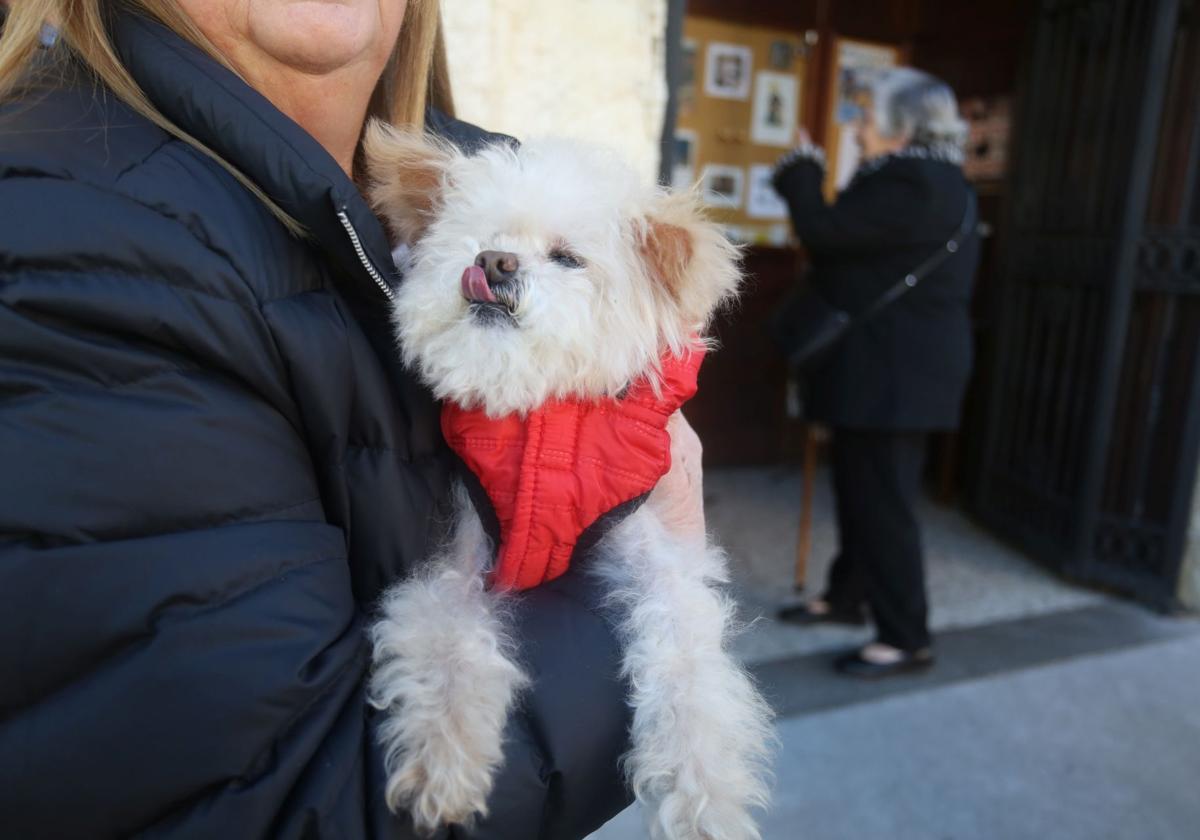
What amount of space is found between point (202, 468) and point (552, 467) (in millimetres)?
530

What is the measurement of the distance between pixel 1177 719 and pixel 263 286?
3881 millimetres

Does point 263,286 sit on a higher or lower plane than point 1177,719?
higher

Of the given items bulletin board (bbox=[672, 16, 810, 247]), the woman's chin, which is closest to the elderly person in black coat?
bulletin board (bbox=[672, 16, 810, 247])

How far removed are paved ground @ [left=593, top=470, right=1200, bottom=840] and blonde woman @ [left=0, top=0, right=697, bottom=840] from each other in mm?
1380

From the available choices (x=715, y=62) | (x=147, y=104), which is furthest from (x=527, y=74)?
(x=715, y=62)

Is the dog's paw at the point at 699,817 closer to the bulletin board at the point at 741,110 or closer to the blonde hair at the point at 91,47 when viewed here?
the blonde hair at the point at 91,47

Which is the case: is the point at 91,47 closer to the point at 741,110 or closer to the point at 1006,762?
the point at 1006,762

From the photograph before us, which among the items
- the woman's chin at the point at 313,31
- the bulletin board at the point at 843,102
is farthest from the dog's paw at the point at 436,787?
the bulletin board at the point at 843,102

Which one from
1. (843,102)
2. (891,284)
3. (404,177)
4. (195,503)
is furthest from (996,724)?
(843,102)

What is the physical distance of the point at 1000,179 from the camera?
562 centimetres

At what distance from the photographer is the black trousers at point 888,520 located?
3.56 m

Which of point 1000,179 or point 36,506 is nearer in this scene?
point 36,506

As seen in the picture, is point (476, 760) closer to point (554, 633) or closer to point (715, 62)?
point (554, 633)

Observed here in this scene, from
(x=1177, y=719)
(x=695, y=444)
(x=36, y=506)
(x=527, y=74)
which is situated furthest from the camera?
(x=1177, y=719)
